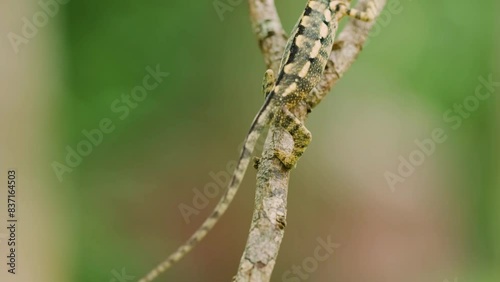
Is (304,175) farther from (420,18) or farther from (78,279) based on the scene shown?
(78,279)

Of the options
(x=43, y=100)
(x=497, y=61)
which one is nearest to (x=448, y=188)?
(x=497, y=61)

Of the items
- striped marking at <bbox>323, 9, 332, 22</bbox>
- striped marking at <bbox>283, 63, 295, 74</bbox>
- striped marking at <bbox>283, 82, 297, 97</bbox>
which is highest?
striped marking at <bbox>323, 9, 332, 22</bbox>
